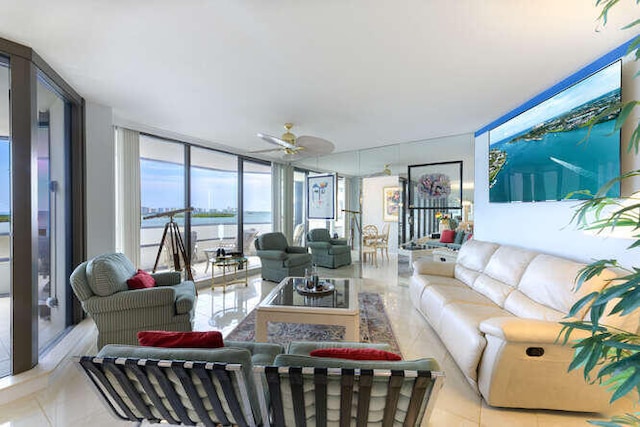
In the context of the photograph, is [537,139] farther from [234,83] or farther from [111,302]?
[111,302]

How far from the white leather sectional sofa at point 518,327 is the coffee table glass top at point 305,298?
3.09 feet

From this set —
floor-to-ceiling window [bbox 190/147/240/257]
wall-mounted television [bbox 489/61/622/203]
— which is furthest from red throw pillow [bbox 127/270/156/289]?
wall-mounted television [bbox 489/61/622/203]

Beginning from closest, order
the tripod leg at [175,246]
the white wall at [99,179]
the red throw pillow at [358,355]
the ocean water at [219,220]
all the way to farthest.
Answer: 1. the red throw pillow at [358,355]
2. the white wall at [99,179]
3. the tripod leg at [175,246]
4. the ocean water at [219,220]

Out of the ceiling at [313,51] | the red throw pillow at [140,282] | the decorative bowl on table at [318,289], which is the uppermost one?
the ceiling at [313,51]

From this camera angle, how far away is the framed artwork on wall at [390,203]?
5086mm

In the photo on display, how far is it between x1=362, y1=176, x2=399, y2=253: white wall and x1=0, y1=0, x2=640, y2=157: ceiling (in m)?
1.88

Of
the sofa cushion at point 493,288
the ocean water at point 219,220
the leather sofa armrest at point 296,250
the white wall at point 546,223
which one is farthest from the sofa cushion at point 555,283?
the ocean water at point 219,220

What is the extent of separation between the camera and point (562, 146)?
2.61m

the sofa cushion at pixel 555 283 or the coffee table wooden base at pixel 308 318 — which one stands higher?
the sofa cushion at pixel 555 283

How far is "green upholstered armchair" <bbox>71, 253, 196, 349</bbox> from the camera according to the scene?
241cm

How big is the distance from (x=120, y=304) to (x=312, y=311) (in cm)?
170

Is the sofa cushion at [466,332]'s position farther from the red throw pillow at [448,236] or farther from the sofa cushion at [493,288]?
the red throw pillow at [448,236]

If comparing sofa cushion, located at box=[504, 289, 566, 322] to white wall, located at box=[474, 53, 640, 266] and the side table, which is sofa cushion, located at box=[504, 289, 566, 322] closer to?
white wall, located at box=[474, 53, 640, 266]

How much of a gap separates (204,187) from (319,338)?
350 cm
